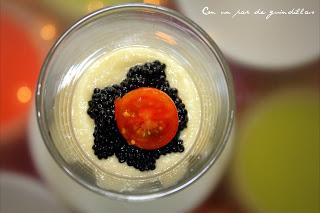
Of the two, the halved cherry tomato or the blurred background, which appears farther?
the blurred background

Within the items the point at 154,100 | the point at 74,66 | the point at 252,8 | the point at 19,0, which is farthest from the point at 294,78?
the point at 19,0

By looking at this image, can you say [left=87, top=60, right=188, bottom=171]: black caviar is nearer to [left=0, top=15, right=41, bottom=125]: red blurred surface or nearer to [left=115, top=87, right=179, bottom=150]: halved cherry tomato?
[left=115, top=87, right=179, bottom=150]: halved cherry tomato

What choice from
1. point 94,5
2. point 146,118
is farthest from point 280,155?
point 94,5

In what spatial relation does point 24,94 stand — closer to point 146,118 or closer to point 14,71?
point 14,71

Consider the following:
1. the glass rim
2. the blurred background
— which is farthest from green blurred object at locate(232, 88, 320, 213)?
the glass rim

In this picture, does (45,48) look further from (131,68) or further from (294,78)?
(294,78)
